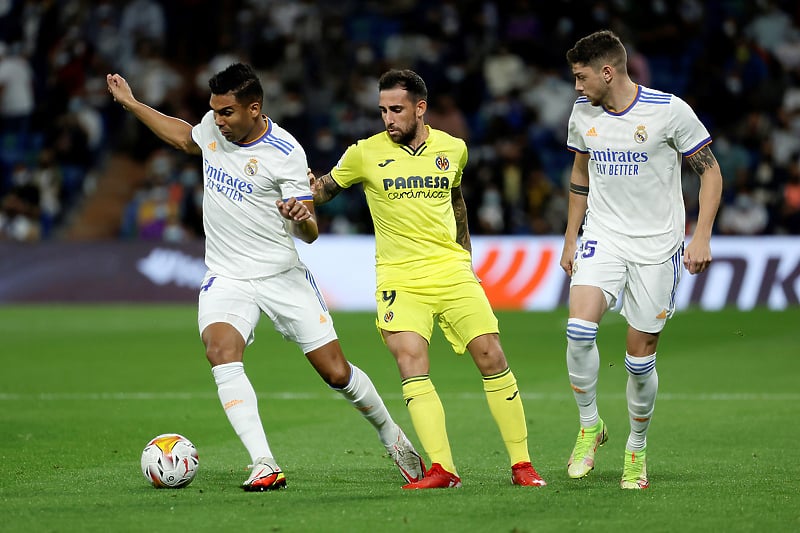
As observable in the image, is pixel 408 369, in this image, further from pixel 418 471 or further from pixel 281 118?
pixel 281 118

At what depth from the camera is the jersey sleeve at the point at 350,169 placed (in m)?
7.28

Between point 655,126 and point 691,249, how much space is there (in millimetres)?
801

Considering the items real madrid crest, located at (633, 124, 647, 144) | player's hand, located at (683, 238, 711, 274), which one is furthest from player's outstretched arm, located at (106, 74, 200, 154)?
player's hand, located at (683, 238, 711, 274)

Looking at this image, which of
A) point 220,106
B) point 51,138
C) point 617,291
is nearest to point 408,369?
point 617,291

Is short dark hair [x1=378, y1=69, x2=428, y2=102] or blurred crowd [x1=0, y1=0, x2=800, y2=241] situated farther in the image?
blurred crowd [x1=0, y1=0, x2=800, y2=241]

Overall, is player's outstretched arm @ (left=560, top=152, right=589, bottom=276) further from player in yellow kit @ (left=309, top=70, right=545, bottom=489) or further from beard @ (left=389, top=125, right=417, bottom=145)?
beard @ (left=389, top=125, right=417, bottom=145)

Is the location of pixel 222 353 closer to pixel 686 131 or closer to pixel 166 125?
pixel 166 125

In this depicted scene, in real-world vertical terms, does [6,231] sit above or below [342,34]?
below

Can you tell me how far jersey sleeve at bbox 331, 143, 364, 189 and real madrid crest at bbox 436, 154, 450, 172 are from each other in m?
0.44

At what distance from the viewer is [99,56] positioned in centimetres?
2503

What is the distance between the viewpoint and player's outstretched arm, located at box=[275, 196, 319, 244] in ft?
22.0

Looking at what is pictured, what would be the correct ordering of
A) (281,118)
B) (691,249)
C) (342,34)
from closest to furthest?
(691,249) → (281,118) → (342,34)

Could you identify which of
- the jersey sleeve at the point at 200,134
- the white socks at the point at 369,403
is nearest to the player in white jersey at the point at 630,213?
the white socks at the point at 369,403

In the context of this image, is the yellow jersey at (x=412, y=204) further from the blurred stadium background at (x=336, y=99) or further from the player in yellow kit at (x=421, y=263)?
the blurred stadium background at (x=336, y=99)
